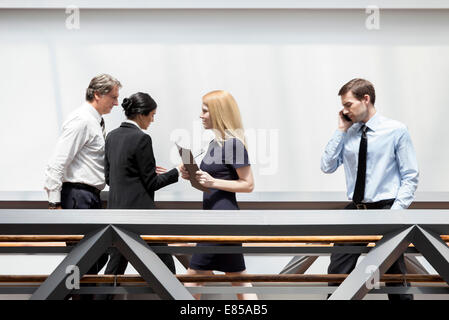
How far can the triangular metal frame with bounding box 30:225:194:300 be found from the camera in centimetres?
137

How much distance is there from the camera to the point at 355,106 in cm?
230

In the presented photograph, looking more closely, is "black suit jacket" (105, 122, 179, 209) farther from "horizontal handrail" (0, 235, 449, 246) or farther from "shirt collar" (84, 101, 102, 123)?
"horizontal handrail" (0, 235, 449, 246)

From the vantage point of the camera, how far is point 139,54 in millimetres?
4148

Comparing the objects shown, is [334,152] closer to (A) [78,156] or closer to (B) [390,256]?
(B) [390,256]

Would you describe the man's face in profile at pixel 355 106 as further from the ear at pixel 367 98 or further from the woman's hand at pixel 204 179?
the woman's hand at pixel 204 179

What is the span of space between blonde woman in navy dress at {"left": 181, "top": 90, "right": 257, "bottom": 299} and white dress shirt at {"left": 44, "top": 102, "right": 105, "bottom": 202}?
0.55 metres

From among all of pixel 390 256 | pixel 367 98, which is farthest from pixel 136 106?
pixel 390 256

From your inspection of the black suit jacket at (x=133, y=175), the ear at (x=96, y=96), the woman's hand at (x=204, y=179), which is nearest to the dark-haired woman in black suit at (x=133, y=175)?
the black suit jacket at (x=133, y=175)

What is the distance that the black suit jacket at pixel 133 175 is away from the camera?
2191 mm

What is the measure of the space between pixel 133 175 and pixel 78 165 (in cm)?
38

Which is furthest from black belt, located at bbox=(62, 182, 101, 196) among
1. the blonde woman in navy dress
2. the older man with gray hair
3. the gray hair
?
the blonde woman in navy dress
